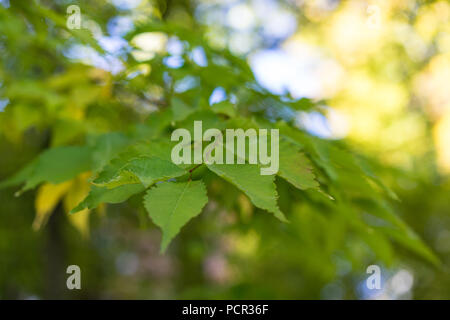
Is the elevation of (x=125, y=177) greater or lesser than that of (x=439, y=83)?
lesser

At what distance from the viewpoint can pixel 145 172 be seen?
442 millimetres

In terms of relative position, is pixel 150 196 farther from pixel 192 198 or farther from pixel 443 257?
pixel 443 257

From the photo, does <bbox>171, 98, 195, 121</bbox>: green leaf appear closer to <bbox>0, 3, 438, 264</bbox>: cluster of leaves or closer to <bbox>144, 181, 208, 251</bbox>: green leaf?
<bbox>0, 3, 438, 264</bbox>: cluster of leaves

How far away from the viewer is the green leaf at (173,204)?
41cm

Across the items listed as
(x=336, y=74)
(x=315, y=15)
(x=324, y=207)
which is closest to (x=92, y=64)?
(x=324, y=207)

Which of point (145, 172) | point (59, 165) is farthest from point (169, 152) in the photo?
point (59, 165)

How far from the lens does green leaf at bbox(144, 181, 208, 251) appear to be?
16.1 inches

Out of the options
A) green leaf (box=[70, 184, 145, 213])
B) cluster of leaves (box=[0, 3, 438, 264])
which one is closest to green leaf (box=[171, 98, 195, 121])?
cluster of leaves (box=[0, 3, 438, 264])

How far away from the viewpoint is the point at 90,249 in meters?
3.38

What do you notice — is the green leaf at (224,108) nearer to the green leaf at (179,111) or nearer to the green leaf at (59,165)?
the green leaf at (179,111)

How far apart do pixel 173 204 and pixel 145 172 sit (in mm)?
49

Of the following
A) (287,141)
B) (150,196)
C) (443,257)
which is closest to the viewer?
(150,196)

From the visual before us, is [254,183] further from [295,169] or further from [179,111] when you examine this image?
[179,111]

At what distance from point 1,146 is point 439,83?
10.3 feet
